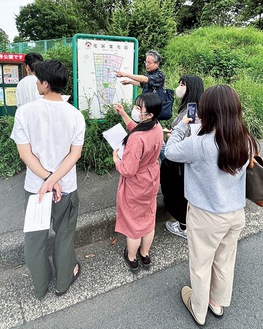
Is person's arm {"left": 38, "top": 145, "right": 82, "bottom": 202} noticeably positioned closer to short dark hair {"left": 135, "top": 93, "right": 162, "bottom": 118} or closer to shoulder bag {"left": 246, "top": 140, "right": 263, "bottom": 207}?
short dark hair {"left": 135, "top": 93, "right": 162, "bottom": 118}

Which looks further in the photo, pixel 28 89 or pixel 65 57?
pixel 65 57

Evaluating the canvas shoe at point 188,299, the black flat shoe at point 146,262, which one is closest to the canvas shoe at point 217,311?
the canvas shoe at point 188,299

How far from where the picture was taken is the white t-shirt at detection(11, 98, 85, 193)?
5.14 feet

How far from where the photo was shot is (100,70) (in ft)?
11.1

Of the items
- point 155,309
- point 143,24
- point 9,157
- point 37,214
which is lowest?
point 155,309

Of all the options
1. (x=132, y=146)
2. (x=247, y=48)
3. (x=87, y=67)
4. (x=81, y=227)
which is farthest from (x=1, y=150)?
(x=247, y=48)

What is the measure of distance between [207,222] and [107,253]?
48.8 inches

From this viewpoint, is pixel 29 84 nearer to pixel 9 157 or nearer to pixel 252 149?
pixel 9 157

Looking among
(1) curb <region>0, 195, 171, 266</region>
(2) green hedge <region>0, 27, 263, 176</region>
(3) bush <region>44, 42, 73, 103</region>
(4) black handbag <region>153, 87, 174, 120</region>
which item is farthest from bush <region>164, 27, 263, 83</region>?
(1) curb <region>0, 195, 171, 266</region>

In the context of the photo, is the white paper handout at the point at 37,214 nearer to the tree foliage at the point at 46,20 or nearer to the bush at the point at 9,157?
the bush at the point at 9,157

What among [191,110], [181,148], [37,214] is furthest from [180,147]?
[37,214]

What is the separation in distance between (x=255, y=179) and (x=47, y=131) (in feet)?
4.54

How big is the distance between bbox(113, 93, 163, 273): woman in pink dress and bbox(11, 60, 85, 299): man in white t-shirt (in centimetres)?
39

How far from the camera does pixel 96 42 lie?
327 centimetres
